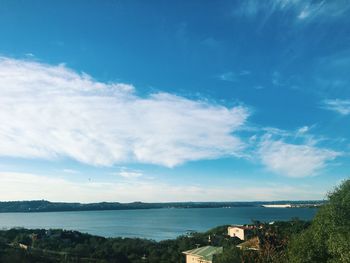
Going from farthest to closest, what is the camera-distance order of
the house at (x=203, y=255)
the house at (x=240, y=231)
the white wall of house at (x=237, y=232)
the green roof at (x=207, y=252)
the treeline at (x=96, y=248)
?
the white wall of house at (x=237, y=232) < the house at (x=240, y=231) < the treeline at (x=96, y=248) < the green roof at (x=207, y=252) < the house at (x=203, y=255)

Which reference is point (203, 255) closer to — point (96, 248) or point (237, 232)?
point (96, 248)

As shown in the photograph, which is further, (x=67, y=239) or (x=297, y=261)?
(x=67, y=239)

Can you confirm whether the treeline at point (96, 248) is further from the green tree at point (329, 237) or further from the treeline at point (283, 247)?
the green tree at point (329, 237)

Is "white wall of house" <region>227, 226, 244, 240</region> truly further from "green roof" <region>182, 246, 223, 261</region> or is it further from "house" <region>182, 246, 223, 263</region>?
"green roof" <region>182, 246, 223, 261</region>

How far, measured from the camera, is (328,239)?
73.5ft

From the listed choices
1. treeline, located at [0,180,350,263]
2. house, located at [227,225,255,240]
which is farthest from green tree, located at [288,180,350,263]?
house, located at [227,225,255,240]

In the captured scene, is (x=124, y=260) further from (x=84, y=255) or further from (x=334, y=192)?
(x=334, y=192)

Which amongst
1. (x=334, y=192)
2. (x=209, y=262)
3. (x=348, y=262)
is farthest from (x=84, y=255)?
(x=348, y=262)

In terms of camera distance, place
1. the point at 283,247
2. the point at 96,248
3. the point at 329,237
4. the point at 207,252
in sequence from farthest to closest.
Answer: the point at 96,248 < the point at 207,252 < the point at 283,247 < the point at 329,237

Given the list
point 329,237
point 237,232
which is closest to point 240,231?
point 237,232

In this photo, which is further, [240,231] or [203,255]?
[240,231]

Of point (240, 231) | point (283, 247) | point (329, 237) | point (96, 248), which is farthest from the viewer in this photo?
point (240, 231)

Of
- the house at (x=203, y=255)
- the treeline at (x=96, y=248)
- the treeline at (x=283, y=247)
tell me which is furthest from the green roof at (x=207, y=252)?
the treeline at (x=283, y=247)

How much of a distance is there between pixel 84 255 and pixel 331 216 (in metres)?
43.6
